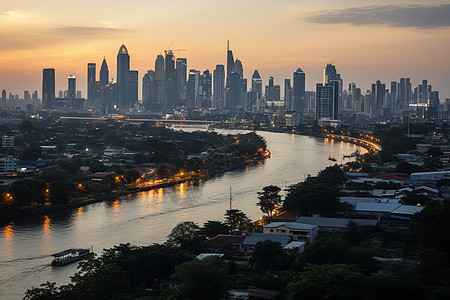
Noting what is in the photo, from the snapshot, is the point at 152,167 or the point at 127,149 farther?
the point at 127,149

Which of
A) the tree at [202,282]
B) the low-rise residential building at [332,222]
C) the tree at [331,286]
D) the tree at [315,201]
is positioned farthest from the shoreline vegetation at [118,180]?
the tree at [331,286]

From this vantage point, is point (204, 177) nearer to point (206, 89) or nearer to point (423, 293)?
point (423, 293)

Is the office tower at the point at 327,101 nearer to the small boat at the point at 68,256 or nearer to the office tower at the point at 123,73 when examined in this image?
the office tower at the point at 123,73

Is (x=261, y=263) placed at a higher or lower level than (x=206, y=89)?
lower

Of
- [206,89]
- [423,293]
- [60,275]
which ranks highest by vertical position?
[206,89]

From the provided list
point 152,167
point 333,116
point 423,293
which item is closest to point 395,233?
point 423,293

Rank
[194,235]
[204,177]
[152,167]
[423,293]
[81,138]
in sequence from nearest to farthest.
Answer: [423,293] → [194,235] → [204,177] → [152,167] → [81,138]

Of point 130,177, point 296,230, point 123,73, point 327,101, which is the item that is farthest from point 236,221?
point 123,73
